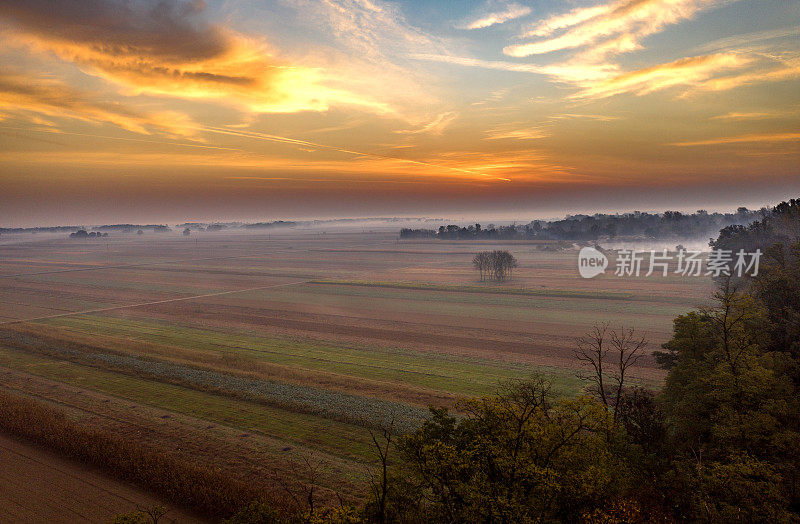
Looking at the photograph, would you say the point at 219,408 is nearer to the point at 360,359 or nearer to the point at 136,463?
the point at 136,463

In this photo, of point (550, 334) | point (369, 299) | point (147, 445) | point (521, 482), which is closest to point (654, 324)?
point (550, 334)

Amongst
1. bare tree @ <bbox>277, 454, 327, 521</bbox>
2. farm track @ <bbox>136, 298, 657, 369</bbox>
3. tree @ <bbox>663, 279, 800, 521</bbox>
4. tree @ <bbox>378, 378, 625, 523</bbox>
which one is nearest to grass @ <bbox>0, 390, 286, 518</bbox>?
bare tree @ <bbox>277, 454, 327, 521</bbox>

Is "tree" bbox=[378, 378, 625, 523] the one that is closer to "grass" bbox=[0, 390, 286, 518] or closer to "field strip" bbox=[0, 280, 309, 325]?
"grass" bbox=[0, 390, 286, 518]

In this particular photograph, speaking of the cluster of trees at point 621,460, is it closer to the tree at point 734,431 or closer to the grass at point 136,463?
the tree at point 734,431

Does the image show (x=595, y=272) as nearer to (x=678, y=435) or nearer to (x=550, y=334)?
(x=550, y=334)

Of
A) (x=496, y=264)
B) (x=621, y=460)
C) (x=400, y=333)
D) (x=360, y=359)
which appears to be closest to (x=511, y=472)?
(x=621, y=460)
